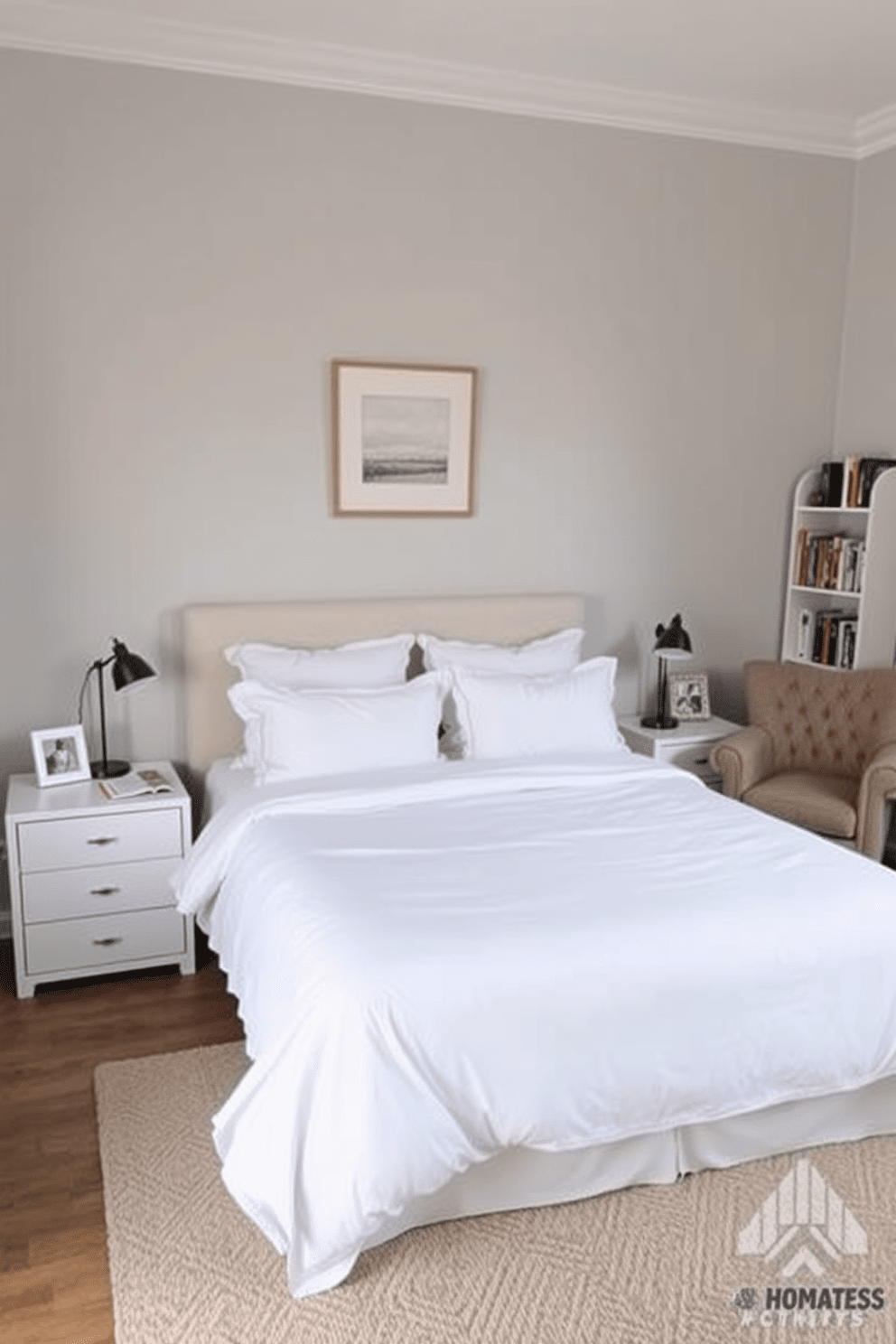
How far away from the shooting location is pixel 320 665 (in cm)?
366

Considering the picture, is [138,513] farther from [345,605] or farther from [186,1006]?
[186,1006]

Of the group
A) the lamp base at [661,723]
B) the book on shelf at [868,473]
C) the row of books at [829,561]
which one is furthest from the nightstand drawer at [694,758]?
the book on shelf at [868,473]

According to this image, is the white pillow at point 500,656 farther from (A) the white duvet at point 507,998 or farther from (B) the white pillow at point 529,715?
(A) the white duvet at point 507,998

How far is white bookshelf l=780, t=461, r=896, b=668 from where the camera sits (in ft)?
13.5

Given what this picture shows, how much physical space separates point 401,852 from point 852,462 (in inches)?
104

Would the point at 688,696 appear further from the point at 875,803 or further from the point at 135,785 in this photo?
the point at 135,785

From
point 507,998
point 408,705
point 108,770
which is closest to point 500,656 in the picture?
point 408,705

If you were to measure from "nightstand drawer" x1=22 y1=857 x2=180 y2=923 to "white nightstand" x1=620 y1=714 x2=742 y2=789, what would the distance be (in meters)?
1.83

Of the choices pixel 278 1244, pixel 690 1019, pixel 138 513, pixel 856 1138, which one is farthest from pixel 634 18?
pixel 278 1244

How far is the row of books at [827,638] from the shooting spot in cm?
432

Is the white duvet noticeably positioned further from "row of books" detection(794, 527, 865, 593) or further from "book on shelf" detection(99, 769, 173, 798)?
"row of books" detection(794, 527, 865, 593)

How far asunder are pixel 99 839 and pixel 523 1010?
169 cm

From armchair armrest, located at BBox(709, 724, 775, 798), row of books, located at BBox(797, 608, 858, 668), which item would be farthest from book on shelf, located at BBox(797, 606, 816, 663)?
armchair armrest, located at BBox(709, 724, 775, 798)

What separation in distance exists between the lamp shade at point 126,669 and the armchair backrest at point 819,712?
2331 mm
